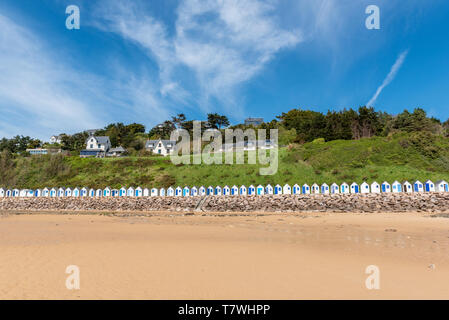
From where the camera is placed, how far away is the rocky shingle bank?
882 inches

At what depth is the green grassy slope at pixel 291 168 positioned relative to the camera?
111ft

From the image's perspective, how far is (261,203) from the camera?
26.8 meters

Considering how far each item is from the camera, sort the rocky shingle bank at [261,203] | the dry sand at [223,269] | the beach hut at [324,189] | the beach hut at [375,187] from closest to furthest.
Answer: the dry sand at [223,269]
the rocky shingle bank at [261,203]
the beach hut at [375,187]
the beach hut at [324,189]

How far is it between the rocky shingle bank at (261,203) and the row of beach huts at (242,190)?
98.0 inches

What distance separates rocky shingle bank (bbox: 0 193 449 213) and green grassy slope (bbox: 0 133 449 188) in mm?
7077

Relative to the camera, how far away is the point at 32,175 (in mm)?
48094

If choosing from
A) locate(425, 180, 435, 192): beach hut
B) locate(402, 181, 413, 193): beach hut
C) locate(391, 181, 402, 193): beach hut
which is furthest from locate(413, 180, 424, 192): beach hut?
locate(391, 181, 402, 193): beach hut

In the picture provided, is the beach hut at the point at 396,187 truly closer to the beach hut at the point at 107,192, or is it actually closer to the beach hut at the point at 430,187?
the beach hut at the point at 430,187

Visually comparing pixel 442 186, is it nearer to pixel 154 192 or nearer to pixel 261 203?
pixel 261 203

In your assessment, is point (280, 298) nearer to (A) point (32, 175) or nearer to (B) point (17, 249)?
(B) point (17, 249)

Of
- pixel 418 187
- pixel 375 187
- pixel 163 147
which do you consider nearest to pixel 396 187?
pixel 375 187

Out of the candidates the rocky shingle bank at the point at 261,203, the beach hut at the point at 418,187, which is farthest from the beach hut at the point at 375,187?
the beach hut at the point at 418,187
